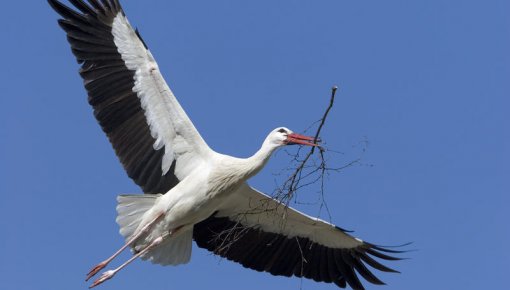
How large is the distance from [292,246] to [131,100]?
9.66 ft

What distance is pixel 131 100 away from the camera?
1407cm

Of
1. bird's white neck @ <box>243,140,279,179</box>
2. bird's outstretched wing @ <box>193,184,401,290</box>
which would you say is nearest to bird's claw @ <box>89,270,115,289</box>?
bird's outstretched wing @ <box>193,184,401,290</box>

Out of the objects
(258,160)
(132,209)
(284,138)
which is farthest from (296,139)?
(132,209)

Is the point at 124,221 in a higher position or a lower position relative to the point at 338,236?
lower

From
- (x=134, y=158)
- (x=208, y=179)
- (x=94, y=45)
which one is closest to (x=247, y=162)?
(x=208, y=179)

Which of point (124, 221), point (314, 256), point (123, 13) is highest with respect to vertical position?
point (123, 13)

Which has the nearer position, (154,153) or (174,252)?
(154,153)

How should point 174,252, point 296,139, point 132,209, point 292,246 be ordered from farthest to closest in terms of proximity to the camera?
point 292,246, point 174,252, point 132,209, point 296,139

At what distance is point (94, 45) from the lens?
1423 cm

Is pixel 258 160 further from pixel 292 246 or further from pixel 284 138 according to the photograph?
pixel 292 246

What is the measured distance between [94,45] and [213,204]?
8.07 feet

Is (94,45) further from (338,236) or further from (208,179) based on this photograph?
(338,236)

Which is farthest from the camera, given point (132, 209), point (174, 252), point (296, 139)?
point (174, 252)

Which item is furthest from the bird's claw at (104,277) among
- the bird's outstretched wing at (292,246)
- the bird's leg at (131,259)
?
the bird's outstretched wing at (292,246)
